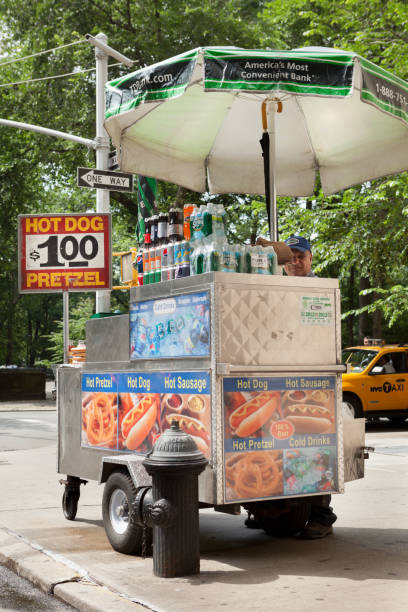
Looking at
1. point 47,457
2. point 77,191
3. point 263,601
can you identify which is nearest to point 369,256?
point 47,457

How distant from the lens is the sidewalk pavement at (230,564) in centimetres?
463

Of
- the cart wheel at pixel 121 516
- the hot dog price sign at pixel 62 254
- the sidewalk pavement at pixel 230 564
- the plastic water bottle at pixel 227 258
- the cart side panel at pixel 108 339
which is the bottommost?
the sidewalk pavement at pixel 230 564

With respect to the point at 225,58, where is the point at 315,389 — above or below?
below

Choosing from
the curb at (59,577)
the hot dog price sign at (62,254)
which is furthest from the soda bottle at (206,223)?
the hot dog price sign at (62,254)

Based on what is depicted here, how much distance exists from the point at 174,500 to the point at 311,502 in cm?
161

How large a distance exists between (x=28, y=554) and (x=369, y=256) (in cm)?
1335

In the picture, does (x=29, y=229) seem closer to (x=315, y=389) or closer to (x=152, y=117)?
(x=152, y=117)

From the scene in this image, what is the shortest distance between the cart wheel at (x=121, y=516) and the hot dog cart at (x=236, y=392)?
0.01 m

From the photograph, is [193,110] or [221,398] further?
[193,110]

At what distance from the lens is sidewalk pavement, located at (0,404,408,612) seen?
15.2 ft

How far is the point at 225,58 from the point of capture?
561 centimetres

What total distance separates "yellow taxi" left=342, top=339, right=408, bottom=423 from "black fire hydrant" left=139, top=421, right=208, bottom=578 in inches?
487

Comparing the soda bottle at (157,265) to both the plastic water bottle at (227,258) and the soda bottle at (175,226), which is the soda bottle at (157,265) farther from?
the plastic water bottle at (227,258)

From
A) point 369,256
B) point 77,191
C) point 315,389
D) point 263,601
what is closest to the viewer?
point 263,601
